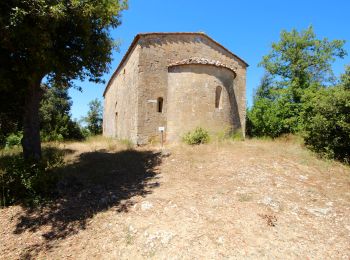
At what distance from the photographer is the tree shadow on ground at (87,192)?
6.00 metres

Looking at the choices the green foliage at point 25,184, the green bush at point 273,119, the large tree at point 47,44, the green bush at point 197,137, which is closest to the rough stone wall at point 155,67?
the green bush at point 197,137

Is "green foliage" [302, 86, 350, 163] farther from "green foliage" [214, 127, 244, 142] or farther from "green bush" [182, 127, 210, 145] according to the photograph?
"green bush" [182, 127, 210, 145]

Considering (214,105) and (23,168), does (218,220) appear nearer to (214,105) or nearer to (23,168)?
(23,168)

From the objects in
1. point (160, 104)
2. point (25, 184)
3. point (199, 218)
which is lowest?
point (199, 218)

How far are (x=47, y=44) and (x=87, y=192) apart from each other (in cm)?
433

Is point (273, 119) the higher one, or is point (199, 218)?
point (273, 119)

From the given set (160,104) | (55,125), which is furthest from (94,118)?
(160,104)

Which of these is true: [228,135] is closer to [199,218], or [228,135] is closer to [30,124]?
[199,218]

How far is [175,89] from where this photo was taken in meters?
13.8

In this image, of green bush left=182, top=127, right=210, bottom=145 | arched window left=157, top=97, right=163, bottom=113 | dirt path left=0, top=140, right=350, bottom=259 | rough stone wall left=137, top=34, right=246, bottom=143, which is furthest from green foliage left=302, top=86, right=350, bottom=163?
arched window left=157, top=97, right=163, bottom=113

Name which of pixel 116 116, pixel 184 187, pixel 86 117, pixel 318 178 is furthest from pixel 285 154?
pixel 86 117

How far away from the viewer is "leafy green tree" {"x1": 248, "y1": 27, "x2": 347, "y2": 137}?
20.0m

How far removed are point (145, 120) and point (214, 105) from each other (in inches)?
149

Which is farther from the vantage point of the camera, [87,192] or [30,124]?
[30,124]
